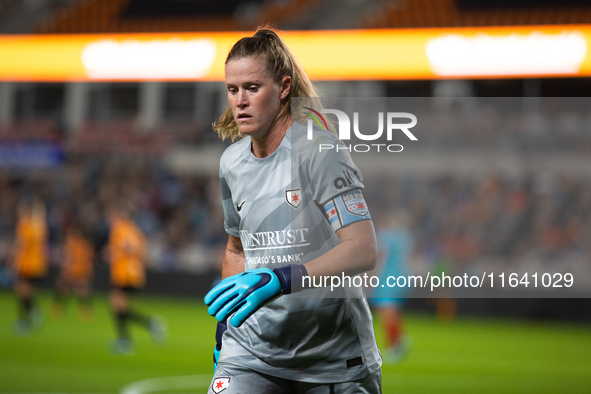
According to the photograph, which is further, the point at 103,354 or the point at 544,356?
the point at 544,356

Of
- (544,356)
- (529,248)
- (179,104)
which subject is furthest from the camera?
(179,104)

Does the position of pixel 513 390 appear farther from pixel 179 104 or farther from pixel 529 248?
pixel 179 104

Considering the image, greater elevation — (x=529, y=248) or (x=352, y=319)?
(x=529, y=248)

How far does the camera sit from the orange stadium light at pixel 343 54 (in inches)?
658

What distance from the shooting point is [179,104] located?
25.1 meters

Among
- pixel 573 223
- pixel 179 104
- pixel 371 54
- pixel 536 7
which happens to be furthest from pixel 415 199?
pixel 179 104

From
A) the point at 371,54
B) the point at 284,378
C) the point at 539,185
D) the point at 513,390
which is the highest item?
the point at 371,54

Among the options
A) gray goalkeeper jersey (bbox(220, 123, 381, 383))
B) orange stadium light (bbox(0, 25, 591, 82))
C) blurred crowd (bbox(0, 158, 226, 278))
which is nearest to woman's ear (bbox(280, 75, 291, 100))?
gray goalkeeper jersey (bbox(220, 123, 381, 383))

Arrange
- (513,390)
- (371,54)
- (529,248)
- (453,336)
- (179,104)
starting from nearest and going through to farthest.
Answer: (513,390), (453,336), (529,248), (371,54), (179,104)

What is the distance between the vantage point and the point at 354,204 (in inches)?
99.9

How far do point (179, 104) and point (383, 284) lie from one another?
15.9 metres

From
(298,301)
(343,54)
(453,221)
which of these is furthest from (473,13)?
(298,301)

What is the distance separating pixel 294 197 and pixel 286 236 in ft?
0.50

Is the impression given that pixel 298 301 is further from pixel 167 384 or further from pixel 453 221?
pixel 453 221
